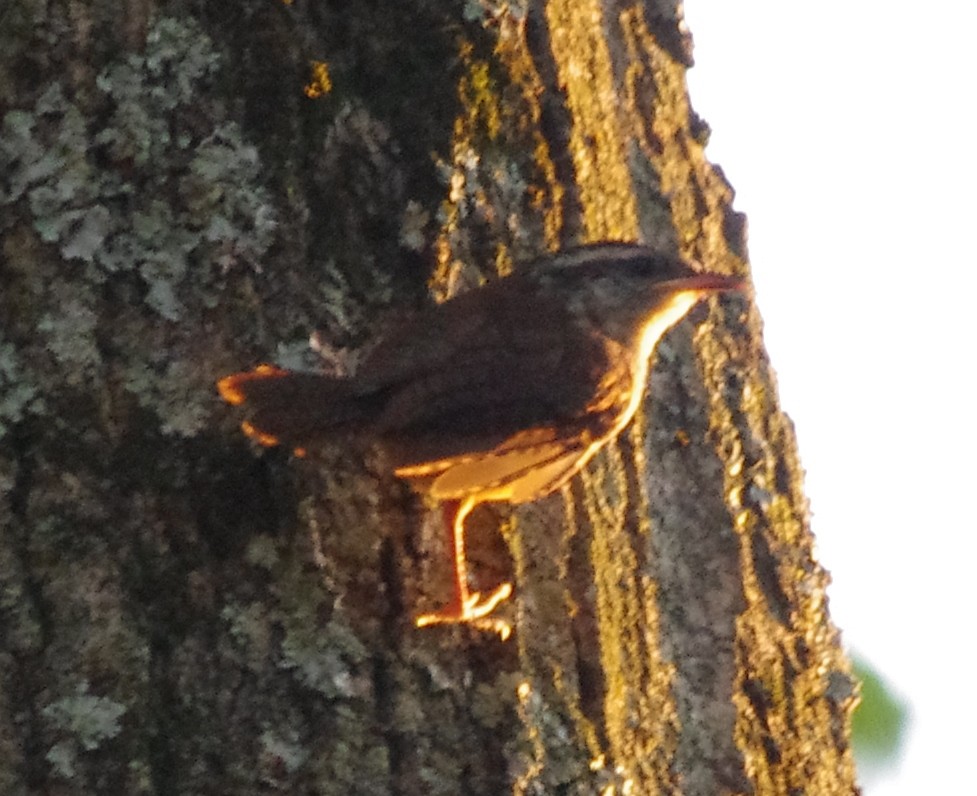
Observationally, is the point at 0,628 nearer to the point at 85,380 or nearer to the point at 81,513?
the point at 81,513

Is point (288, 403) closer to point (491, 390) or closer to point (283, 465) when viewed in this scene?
point (283, 465)

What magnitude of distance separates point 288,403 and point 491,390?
545 mm

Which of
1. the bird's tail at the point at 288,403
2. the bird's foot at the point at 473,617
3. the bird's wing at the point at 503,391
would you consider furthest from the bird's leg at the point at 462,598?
the bird's tail at the point at 288,403

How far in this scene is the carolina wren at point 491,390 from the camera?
241cm

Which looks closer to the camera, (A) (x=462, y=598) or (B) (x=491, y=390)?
(A) (x=462, y=598)

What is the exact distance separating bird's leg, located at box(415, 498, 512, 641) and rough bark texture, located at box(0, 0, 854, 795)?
0.02 metres

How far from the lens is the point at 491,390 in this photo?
272cm

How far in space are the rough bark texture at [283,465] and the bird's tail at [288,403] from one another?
73 millimetres

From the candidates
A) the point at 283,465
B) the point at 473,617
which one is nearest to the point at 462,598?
the point at 473,617

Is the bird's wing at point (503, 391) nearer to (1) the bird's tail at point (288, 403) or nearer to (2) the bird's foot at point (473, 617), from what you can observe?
(1) the bird's tail at point (288, 403)

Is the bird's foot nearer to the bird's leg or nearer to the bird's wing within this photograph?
the bird's leg

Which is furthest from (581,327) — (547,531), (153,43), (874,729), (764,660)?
(874,729)

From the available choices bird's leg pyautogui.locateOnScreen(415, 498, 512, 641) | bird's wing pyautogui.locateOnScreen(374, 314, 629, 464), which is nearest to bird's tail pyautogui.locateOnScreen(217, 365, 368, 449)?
bird's wing pyautogui.locateOnScreen(374, 314, 629, 464)

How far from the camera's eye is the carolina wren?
7.90ft
